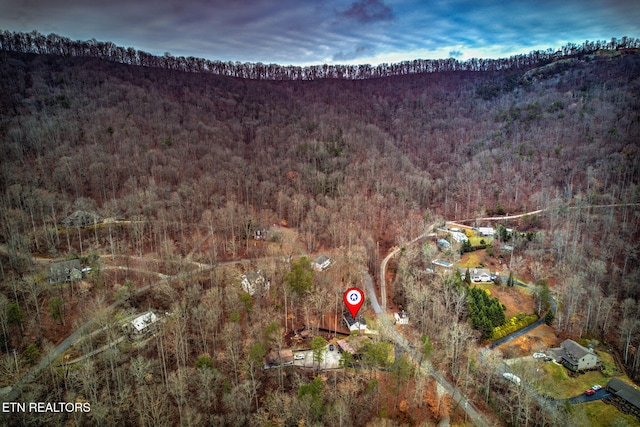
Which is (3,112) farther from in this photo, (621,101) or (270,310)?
(621,101)

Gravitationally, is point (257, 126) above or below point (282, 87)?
below

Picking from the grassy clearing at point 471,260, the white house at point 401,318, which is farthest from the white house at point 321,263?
the grassy clearing at point 471,260

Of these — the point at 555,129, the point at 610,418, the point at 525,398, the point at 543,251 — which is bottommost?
the point at 610,418

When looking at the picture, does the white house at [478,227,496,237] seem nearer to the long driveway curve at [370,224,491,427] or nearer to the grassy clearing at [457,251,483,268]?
the grassy clearing at [457,251,483,268]

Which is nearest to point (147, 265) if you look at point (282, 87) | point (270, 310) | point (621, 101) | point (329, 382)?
point (270, 310)

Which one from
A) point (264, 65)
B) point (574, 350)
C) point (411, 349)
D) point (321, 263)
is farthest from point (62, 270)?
point (264, 65)

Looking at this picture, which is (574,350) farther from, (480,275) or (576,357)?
(480,275)
